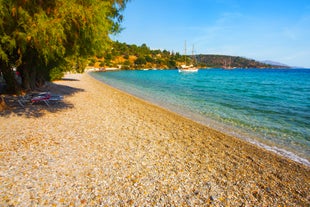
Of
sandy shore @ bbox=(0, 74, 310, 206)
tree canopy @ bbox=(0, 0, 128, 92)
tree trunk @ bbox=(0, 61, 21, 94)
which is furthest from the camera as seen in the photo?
tree trunk @ bbox=(0, 61, 21, 94)

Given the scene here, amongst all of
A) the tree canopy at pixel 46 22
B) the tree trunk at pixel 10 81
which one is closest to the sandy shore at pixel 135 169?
the tree canopy at pixel 46 22

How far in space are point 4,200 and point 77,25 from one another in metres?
→ 6.23

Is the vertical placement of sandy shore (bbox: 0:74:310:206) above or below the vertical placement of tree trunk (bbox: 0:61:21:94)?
below

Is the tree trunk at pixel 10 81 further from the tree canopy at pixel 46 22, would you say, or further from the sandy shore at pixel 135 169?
the tree canopy at pixel 46 22

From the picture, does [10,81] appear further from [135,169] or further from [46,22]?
[135,169]

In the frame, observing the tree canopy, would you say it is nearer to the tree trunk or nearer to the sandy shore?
the sandy shore

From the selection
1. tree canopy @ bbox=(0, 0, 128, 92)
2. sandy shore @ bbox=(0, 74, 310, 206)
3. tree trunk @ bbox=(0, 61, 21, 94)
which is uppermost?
tree canopy @ bbox=(0, 0, 128, 92)

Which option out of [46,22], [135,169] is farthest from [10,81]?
[135,169]

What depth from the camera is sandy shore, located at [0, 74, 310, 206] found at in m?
4.20

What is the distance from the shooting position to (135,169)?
5.32 metres

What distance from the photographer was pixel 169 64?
18462 cm

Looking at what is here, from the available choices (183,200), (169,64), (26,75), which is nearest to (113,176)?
(183,200)

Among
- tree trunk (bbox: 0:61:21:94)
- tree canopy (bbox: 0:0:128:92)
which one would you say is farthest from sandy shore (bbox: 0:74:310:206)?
tree trunk (bbox: 0:61:21:94)

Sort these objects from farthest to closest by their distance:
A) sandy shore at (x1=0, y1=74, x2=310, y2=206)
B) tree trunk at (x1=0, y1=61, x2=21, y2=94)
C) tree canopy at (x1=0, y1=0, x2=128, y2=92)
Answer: tree trunk at (x1=0, y1=61, x2=21, y2=94) → tree canopy at (x1=0, y1=0, x2=128, y2=92) → sandy shore at (x1=0, y1=74, x2=310, y2=206)
